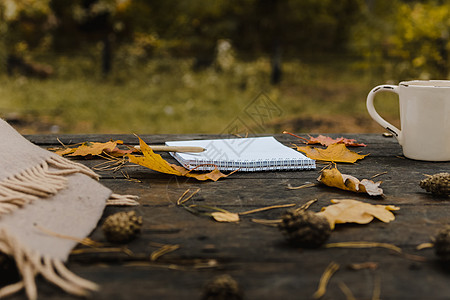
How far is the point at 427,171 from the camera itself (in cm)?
106

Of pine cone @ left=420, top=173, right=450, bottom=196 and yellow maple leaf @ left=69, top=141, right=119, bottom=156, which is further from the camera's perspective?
yellow maple leaf @ left=69, top=141, right=119, bottom=156

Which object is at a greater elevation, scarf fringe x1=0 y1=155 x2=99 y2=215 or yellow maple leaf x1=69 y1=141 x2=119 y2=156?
yellow maple leaf x1=69 y1=141 x2=119 y2=156

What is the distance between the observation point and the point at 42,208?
2.33ft

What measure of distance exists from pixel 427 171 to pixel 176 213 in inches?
24.5

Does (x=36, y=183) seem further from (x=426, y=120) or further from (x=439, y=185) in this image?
(x=426, y=120)

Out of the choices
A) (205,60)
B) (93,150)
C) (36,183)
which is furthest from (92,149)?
(205,60)

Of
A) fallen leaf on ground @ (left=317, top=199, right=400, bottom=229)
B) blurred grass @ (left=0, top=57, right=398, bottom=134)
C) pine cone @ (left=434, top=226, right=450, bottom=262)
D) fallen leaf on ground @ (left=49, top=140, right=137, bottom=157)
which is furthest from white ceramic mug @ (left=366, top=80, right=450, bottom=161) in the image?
blurred grass @ (left=0, top=57, right=398, bottom=134)

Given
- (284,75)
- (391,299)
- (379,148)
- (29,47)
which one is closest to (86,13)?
(29,47)

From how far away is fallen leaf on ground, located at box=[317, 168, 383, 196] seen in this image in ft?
2.86

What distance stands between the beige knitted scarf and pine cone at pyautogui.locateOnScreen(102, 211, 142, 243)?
4 cm

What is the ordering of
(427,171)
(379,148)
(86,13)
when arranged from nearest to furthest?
(427,171)
(379,148)
(86,13)

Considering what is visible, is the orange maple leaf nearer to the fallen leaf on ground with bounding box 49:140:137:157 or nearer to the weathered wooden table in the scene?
the weathered wooden table

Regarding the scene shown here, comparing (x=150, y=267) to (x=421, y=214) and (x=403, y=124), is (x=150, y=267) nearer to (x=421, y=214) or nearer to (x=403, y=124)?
(x=421, y=214)

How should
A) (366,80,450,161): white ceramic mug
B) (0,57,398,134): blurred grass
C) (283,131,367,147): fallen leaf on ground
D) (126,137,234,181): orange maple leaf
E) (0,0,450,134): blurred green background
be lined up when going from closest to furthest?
(126,137,234,181): orange maple leaf < (366,80,450,161): white ceramic mug < (283,131,367,147): fallen leaf on ground < (0,57,398,134): blurred grass < (0,0,450,134): blurred green background
